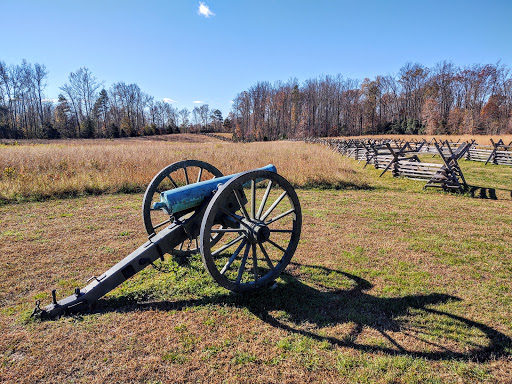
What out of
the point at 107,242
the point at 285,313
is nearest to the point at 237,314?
the point at 285,313

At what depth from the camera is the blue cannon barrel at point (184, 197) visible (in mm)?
2945

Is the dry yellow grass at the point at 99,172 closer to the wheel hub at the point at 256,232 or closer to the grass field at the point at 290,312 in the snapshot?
the grass field at the point at 290,312

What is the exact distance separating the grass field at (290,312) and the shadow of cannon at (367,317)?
0.05 feet

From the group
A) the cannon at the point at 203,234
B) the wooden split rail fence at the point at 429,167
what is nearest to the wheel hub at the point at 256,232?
the cannon at the point at 203,234

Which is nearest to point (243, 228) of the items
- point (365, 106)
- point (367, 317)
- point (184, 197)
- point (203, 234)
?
point (203, 234)

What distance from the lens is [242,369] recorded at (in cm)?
228

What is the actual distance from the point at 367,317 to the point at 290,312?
786 millimetres

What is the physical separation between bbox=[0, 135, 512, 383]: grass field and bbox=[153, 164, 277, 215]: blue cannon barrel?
1.04 metres

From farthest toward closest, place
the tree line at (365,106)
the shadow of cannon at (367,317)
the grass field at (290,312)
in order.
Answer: the tree line at (365,106) → the shadow of cannon at (367,317) → the grass field at (290,312)

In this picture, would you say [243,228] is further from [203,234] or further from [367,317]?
[367,317]

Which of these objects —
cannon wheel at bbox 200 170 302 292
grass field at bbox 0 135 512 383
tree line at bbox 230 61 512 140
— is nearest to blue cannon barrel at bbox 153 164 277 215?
cannon wheel at bbox 200 170 302 292

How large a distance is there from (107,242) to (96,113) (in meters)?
61.7

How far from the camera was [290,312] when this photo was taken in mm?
3049

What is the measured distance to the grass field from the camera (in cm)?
228
